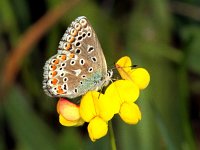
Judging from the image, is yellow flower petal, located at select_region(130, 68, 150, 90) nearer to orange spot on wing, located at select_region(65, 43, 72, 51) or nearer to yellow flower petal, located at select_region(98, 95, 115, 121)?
yellow flower petal, located at select_region(98, 95, 115, 121)

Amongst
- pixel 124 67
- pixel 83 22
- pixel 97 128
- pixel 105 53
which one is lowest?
pixel 97 128

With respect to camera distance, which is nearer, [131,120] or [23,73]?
[131,120]

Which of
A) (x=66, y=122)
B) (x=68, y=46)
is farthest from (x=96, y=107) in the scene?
(x=68, y=46)

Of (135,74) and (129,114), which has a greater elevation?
(135,74)

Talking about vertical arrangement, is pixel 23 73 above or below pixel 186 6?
below

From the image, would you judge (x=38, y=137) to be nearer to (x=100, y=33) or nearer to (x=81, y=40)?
(x=100, y=33)

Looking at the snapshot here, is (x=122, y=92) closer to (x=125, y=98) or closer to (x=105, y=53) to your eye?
(x=125, y=98)

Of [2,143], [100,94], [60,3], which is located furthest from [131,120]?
[60,3]
